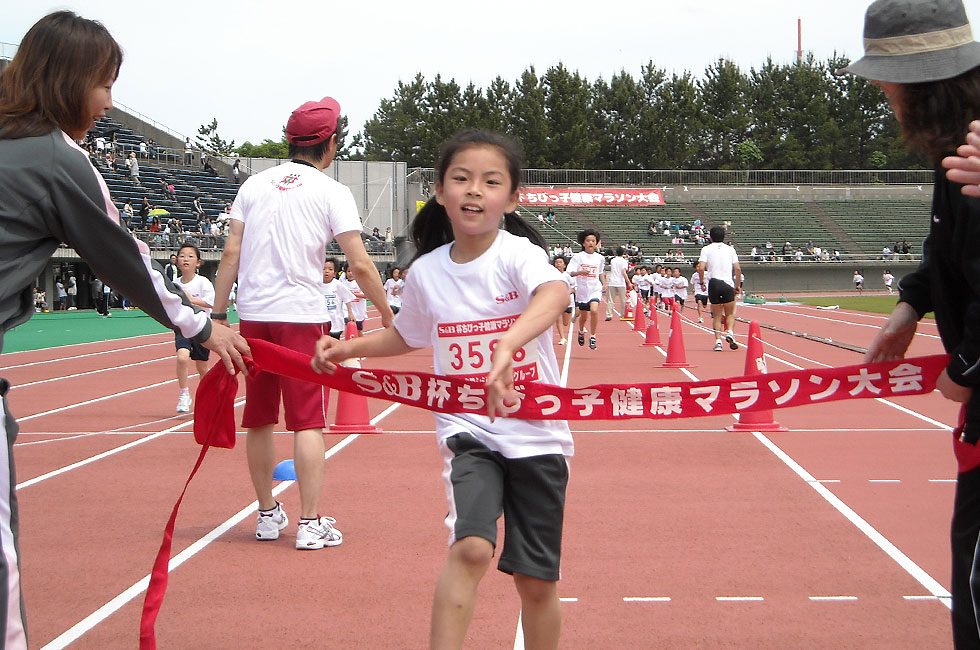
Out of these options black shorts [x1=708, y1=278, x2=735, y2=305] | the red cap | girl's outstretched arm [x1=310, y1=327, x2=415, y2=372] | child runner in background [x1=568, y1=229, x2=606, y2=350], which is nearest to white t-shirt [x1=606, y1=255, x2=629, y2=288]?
child runner in background [x1=568, y1=229, x2=606, y2=350]

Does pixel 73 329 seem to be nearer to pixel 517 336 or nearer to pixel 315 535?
pixel 315 535

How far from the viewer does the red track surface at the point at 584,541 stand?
4.50 m

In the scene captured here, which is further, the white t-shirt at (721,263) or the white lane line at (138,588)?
the white t-shirt at (721,263)

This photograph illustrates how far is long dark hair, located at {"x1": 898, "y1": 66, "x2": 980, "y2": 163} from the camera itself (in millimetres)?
2705

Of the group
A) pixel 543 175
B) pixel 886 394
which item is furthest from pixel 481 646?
pixel 543 175

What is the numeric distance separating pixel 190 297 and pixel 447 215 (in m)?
7.50

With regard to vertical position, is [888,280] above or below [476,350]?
below

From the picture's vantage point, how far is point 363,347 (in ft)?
12.8

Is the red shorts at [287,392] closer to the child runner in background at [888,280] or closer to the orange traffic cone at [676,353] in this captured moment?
the orange traffic cone at [676,353]

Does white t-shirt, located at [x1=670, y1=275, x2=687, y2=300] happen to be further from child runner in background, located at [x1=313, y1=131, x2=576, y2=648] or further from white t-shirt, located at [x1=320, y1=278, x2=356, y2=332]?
child runner in background, located at [x1=313, y1=131, x2=576, y2=648]

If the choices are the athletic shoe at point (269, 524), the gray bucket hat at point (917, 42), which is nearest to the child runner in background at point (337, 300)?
the athletic shoe at point (269, 524)

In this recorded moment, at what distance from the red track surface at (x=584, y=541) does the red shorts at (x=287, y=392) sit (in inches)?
28.5

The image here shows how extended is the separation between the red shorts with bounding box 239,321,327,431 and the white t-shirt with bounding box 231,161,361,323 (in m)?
0.06

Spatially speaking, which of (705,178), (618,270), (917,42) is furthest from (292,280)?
(705,178)
